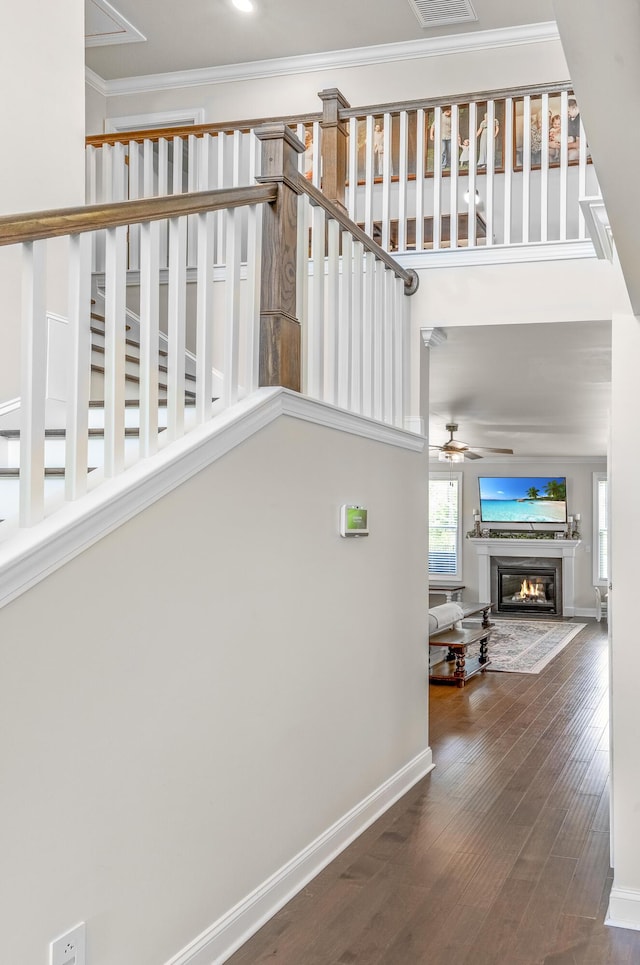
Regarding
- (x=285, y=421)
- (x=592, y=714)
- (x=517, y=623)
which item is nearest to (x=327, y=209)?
(x=285, y=421)

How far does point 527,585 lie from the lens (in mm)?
14719

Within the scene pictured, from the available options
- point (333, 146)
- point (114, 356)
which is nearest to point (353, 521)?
point (114, 356)

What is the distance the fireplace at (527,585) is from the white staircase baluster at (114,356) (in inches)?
507

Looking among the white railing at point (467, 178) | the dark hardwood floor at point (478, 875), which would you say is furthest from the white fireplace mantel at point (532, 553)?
the dark hardwood floor at point (478, 875)

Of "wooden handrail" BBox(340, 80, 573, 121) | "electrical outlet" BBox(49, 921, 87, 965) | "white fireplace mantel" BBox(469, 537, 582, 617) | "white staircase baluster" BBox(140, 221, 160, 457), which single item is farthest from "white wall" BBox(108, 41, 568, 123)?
"white fireplace mantel" BBox(469, 537, 582, 617)

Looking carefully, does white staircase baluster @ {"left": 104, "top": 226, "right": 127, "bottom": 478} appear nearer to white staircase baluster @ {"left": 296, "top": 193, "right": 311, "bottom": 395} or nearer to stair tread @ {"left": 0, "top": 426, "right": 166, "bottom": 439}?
stair tread @ {"left": 0, "top": 426, "right": 166, "bottom": 439}

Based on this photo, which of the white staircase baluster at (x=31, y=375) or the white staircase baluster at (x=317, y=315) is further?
the white staircase baluster at (x=317, y=315)

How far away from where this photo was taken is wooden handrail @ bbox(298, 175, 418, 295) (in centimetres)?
357

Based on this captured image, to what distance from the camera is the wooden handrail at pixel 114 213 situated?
2.00 m

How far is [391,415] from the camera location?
15.5ft

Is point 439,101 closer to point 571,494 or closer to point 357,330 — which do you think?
point 357,330

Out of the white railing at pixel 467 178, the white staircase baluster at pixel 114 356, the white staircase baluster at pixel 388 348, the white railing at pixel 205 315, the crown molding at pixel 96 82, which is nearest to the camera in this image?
the white railing at pixel 205 315

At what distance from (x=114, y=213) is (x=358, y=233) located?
2.02 meters

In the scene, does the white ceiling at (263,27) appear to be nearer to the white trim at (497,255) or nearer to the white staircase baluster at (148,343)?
the white trim at (497,255)
